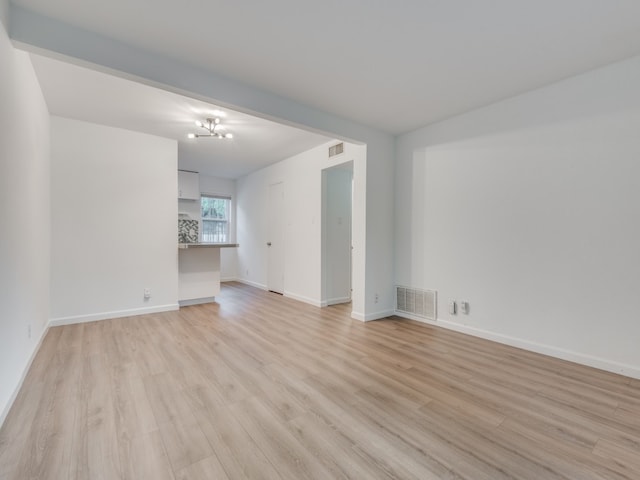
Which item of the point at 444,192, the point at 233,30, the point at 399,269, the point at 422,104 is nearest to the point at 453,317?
the point at 399,269

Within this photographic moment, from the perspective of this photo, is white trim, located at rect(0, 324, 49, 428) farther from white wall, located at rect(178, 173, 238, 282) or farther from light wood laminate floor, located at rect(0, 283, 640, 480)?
white wall, located at rect(178, 173, 238, 282)

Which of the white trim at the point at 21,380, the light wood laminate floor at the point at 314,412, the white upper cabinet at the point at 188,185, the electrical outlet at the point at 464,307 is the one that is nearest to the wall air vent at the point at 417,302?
the electrical outlet at the point at 464,307

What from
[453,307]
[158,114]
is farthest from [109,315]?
[453,307]

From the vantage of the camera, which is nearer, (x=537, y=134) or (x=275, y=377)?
(x=275, y=377)

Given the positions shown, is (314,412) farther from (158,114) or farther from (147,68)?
(158,114)

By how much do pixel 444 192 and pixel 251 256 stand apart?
4.53 meters

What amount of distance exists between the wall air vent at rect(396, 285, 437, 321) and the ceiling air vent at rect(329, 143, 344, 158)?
2.13 m

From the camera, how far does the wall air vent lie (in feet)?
12.1

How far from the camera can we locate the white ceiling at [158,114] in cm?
271

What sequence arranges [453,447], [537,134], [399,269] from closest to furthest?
[453,447] < [537,134] < [399,269]

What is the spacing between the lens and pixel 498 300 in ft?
10.1

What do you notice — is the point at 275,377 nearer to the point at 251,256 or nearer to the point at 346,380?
the point at 346,380

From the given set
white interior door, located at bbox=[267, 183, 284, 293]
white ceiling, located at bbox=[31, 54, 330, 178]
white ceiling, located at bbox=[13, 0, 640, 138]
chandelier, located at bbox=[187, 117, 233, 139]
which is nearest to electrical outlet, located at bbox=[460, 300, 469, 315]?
white ceiling, located at bbox=[13, 0, 640, 138]

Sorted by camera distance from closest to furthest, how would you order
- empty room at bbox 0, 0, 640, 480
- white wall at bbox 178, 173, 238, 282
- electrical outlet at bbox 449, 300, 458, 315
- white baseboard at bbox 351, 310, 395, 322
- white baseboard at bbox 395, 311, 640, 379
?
1. empty room at bbox 0, 0, 640, 480
2. white baseboard at bbox 395, 311, 640, 379
3. electrical outlet at bbox 449, 300, 458, 315
4. white baseboard at bbox 351, 310, 395, 322
5. white wall at bbox 178, 173, 238, 282
